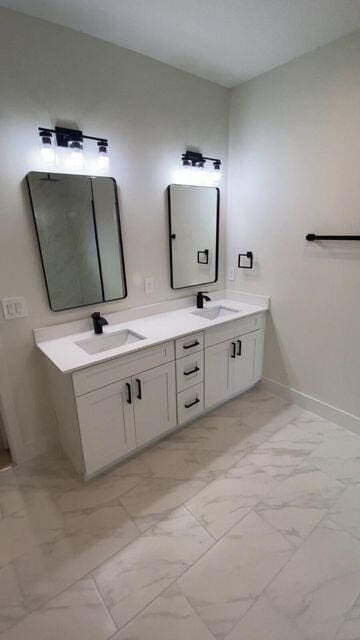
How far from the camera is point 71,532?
1515 millimetres

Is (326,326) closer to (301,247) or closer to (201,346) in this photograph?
(301,247)

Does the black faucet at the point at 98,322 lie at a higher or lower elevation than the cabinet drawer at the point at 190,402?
higher

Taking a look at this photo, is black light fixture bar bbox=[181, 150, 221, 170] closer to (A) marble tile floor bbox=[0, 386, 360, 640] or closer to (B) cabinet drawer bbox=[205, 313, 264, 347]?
(B) cabinet drawer bbox=[205, 313, 264, 347]

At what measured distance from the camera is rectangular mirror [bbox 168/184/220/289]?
7.72 ft

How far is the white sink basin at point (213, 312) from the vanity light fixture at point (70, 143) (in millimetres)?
1307

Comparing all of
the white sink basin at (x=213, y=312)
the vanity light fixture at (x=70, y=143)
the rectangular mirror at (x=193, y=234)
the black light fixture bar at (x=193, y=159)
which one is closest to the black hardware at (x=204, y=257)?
the rectangular mirror at (x=193, y=234)

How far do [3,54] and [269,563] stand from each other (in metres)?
2.76

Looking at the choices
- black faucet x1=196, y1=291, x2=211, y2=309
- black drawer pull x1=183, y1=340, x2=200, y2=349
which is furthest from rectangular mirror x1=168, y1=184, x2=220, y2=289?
black drawer pull x1=183, y1=340, x2=200, y2=349

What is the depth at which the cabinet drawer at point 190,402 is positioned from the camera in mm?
2119

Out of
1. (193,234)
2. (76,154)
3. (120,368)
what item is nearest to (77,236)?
(76,154)

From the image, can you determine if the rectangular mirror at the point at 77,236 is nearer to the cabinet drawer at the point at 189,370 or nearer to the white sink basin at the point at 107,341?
the white sink basin at the point at 107,341

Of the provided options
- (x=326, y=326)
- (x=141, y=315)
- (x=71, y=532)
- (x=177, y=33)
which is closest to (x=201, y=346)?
(x=141, y=315)

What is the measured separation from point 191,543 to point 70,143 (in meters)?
2.21

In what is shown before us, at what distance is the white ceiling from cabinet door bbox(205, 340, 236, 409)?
1910 mm
